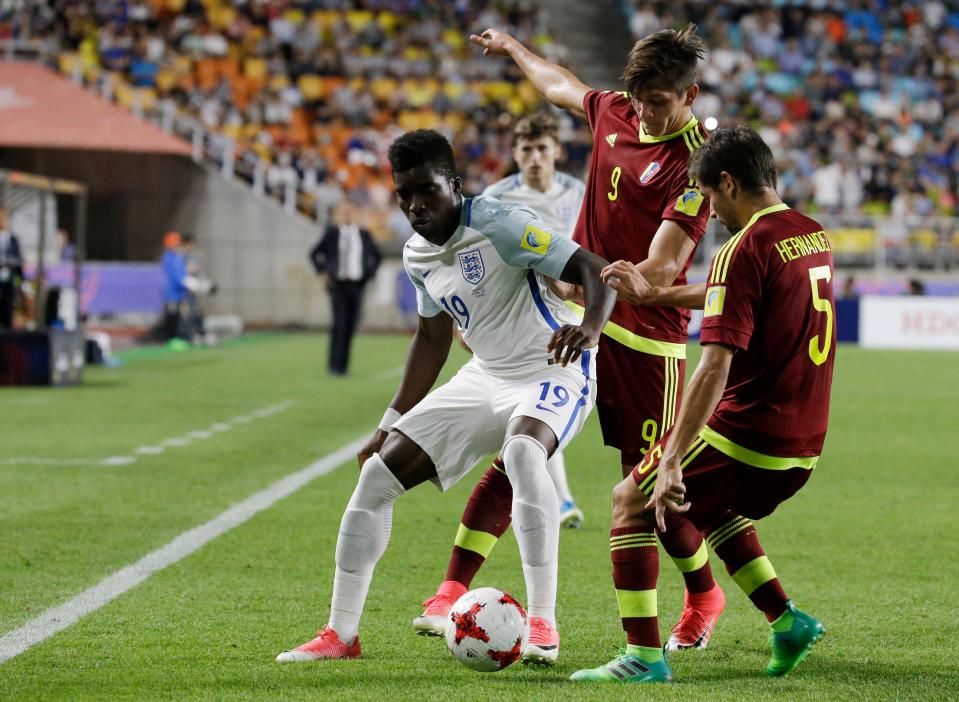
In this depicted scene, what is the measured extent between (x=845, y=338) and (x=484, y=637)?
24375 mm

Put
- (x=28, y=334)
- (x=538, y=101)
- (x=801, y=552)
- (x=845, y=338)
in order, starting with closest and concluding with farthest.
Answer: (x=801, y=552) < (x=28, y=334) < (x=845, y=338) < (x=538, y=101)

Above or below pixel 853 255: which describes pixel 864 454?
below

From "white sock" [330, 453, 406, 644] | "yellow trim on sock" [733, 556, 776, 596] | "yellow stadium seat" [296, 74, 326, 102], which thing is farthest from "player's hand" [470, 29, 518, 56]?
"yellow stadium seat" [296, 74, 326, 102]

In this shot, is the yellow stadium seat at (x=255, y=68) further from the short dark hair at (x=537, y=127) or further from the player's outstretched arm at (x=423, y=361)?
the player's outstretched arm at (x=423, y=361)

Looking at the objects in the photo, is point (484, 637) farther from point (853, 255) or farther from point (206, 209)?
point (206, 209)

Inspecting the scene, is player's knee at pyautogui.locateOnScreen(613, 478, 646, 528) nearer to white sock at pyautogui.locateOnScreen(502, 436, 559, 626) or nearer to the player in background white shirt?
white sock at pyautogui.locateOnScreen(502, 436, 559, 626)

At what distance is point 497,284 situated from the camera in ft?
16.5

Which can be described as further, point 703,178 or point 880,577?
point 880,577

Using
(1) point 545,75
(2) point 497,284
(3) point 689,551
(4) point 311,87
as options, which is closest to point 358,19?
(4) point 311,87

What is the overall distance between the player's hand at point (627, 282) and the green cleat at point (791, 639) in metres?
1.12

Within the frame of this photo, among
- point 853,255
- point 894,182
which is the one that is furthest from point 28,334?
point 894,182

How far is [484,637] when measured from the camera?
462cm

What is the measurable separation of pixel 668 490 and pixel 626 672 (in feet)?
2.05

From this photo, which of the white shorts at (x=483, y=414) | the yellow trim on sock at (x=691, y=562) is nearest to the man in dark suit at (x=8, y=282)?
the white shorts at (x=483, y=414)
